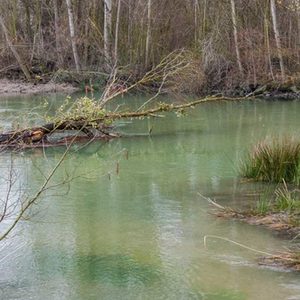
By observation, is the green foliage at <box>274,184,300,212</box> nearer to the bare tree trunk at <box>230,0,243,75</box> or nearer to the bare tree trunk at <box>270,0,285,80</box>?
the bare tree trunk at <box>270,0,285,80</box>

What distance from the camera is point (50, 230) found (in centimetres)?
677

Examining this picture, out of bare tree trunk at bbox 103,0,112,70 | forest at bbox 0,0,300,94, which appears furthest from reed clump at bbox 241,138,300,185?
bare tree trunk at bbox 103,0,112,70

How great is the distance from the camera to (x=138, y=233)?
658 cm

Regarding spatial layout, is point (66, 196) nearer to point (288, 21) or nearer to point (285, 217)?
point (285, 217)

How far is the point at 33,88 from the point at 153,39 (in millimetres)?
5353

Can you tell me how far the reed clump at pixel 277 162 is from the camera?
817 centimetres

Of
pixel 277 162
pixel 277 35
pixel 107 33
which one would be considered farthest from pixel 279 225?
pixel 107 33

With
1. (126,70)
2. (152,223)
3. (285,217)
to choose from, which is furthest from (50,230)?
(126,70)

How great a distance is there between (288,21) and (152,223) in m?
18.8

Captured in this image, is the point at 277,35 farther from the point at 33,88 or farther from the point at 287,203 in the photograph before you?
the point at 287,203

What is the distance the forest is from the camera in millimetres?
23250

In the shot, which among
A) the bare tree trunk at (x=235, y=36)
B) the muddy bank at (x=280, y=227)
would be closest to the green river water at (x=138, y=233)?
the muddy bank at (x=280, y=227)

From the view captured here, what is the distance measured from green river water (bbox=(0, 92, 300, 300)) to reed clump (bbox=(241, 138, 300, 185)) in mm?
274

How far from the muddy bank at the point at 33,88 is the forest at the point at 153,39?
46 centimetres
